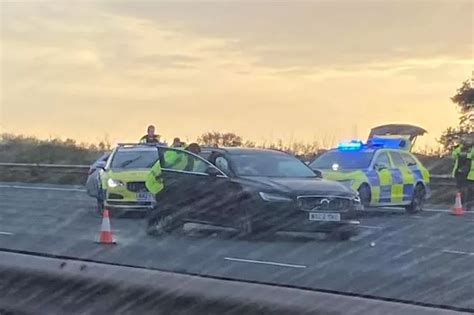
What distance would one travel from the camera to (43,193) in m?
29.6

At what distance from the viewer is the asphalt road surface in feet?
31.6

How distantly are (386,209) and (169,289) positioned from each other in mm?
16881

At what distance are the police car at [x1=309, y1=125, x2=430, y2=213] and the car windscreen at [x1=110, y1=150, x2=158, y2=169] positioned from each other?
3210 millimetres

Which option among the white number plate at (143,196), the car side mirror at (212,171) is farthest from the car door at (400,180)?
the car side mirror at (212,171)

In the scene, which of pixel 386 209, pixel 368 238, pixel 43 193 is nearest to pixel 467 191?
pixel 386 209

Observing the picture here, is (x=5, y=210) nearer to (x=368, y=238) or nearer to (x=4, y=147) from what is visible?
(x=368, y=238)

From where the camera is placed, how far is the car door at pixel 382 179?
20.6m

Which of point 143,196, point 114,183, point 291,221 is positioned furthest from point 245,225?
point 114,183

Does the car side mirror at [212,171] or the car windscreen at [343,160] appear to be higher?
the car windscreen at [343,160]

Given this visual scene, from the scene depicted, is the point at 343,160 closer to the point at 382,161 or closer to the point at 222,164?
the point at 382,161

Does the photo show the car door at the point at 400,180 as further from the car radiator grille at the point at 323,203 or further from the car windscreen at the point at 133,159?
the car radiator grille at the point at 323,203

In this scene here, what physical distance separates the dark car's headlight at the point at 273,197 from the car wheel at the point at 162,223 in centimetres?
170

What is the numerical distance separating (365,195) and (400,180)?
136cm

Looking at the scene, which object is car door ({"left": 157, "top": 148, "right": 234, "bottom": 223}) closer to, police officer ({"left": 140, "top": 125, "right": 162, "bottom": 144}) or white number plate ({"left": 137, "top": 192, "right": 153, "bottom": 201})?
white number plate ({"left": 137, "top": 192, "right": 153, "bottom": 201})
